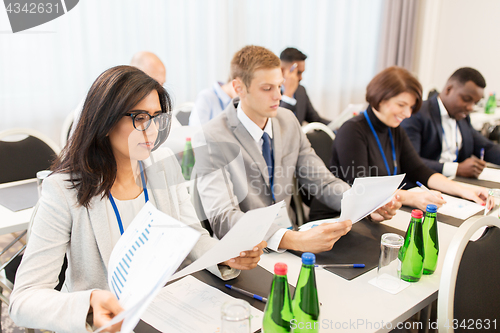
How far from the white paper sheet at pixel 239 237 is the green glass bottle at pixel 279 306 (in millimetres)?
103

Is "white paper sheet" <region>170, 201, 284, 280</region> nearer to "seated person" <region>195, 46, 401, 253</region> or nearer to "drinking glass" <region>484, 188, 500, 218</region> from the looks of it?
"seated person" <region>195, 46, 401, 253</region>

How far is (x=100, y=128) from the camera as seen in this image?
35.8 inches

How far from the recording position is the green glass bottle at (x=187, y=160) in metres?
0.82

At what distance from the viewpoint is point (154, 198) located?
0.98m

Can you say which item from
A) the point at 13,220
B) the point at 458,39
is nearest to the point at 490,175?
the point at 13,220

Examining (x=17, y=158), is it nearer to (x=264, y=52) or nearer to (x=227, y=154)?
(x=264, y=52)

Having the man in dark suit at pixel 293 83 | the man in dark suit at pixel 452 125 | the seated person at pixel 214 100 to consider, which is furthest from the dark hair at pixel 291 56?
the man in dark suit at pixel 452 125

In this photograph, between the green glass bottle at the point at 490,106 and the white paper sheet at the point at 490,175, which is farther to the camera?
the green glass bottle at the point at 490,106

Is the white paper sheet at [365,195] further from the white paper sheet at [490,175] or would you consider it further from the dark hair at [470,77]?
the dark hair at [470,77]

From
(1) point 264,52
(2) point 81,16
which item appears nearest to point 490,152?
(1) point 264,52

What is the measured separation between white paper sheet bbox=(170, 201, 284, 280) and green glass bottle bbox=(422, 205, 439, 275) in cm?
50

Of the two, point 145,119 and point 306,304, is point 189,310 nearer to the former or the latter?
point 306,304

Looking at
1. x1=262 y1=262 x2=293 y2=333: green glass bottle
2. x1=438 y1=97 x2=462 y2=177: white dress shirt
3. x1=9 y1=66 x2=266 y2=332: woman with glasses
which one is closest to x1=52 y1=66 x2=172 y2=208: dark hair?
x1=9 y1=66 x2=266 y2=332: woman with glasses

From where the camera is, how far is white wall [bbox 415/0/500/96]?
17.1 ft
